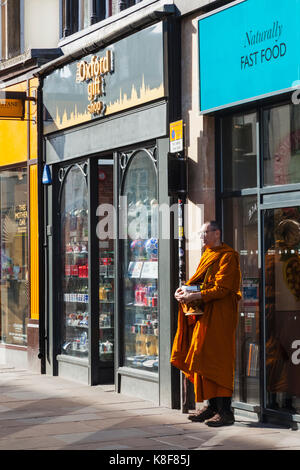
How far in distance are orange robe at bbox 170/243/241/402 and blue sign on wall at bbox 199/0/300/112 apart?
1.66m

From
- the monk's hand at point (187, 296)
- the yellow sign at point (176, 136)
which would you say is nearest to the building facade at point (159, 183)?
the yellow sign at point (176, 136)

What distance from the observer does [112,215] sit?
1304 centimetres

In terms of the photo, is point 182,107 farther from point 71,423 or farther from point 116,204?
point 71,423

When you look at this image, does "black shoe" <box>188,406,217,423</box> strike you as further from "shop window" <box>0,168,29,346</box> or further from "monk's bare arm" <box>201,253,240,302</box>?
"shop window" <box>0,168,29,346</box>

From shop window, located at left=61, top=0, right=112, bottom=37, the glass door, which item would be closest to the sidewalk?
the glass door

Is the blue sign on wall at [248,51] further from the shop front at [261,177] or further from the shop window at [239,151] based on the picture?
the shop window at [239,151]

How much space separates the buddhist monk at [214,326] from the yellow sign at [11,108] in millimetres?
5799

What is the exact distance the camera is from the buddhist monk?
9.60m

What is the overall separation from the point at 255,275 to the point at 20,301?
6649 millimetres

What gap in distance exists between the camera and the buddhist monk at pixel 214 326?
31.5 ft

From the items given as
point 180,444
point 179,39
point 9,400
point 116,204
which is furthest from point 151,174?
point 180,444

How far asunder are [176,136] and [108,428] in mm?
3282
